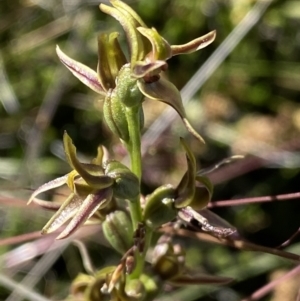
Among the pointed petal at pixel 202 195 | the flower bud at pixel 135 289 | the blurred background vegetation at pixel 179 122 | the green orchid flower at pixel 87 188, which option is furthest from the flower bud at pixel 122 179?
the blurred background vegetation at pixel 179 122

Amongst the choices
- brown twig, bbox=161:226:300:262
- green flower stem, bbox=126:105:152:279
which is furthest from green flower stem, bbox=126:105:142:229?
brown twig, bbox=161:226:300:262

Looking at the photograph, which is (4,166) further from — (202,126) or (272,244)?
(272,244)

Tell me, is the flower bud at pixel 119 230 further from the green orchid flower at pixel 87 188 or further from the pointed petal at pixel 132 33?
the pointed petal at pixel 132 33

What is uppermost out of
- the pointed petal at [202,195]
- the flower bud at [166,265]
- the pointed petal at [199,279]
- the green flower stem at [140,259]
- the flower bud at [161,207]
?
the pointed petal at [202,195]

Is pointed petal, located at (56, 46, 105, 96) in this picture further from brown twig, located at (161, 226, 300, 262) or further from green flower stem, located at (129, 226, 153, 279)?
brown twig, located at (161, 226, 300, 262)

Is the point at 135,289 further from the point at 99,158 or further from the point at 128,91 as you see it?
the point at 128,91
